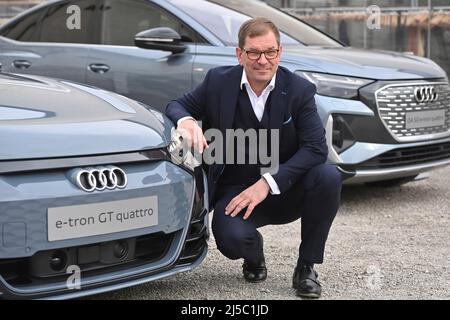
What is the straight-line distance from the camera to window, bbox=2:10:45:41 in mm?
6113

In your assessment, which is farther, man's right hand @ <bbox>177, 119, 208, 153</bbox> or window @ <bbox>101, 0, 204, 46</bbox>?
window @ <bbox>101, 0, 204, 46</bbox>

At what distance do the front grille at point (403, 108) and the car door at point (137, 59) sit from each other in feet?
4.13

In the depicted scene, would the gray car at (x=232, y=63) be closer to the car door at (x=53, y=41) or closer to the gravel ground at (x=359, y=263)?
the car door at (x=53, y=41)

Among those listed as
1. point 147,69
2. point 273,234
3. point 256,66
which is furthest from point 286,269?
point 147,69

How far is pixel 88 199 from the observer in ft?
9.12

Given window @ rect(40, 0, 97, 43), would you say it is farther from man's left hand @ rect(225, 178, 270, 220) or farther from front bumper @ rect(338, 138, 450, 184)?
man's left hand @ rect(225, 178, 270, 220)

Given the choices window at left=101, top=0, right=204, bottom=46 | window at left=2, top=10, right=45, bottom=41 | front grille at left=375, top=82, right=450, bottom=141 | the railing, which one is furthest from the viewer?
the railing

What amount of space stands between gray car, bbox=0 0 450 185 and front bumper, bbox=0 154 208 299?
70.8 inches

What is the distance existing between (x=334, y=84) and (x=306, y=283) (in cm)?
183

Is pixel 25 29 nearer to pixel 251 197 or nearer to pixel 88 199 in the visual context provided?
pixel 251 197

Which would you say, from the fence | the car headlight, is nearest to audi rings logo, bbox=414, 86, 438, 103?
the car headlight

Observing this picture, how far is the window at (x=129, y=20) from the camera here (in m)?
5.57

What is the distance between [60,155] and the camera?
2.79 m

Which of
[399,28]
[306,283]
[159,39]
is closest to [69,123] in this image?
[306,283]
